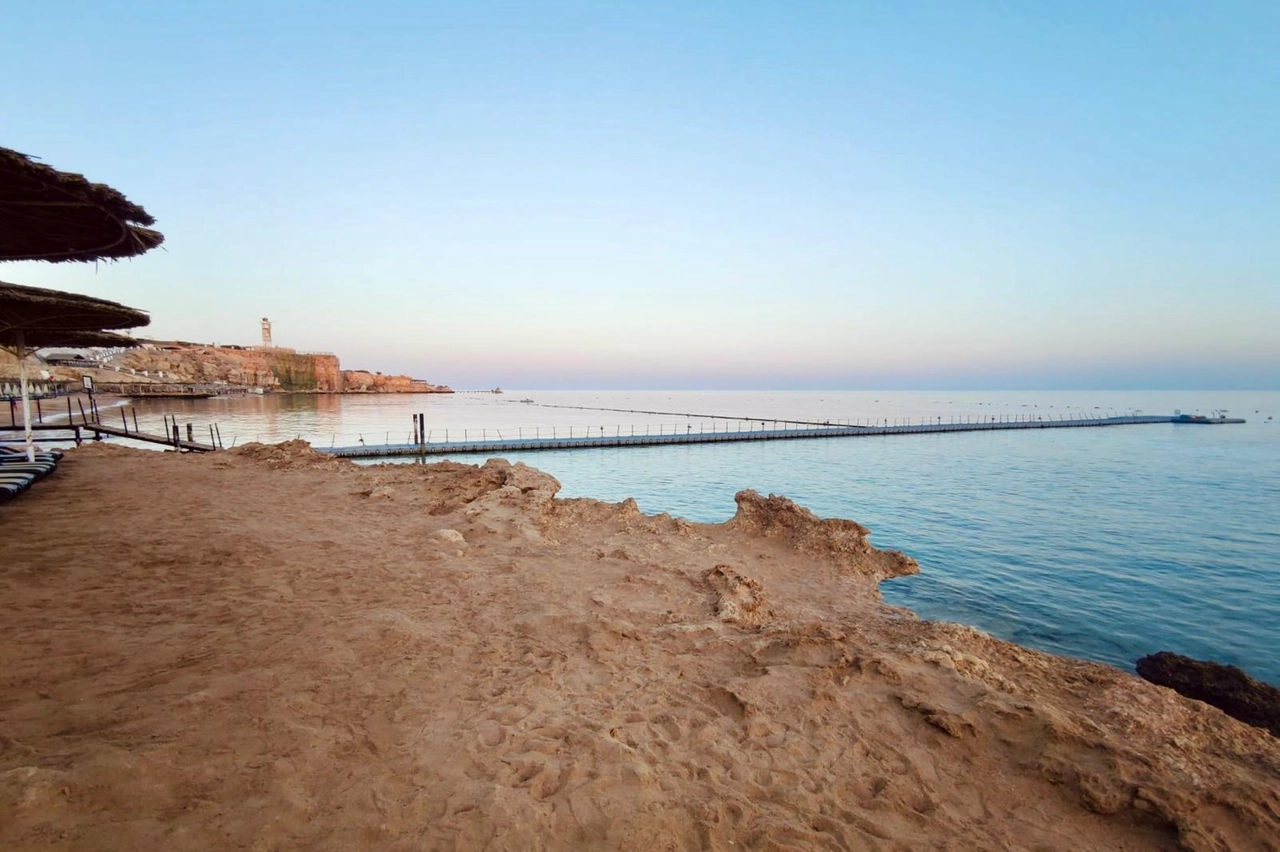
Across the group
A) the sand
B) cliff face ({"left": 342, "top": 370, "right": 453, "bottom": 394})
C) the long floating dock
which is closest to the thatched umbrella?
the sand

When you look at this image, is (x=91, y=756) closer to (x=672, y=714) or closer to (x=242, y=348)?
(x=672, y=714)

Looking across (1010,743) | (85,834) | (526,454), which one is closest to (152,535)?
(85,834)

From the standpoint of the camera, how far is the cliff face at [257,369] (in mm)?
104125

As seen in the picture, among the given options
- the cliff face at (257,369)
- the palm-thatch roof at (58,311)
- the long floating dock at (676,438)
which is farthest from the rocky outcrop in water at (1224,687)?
the cliff face at (257,369)

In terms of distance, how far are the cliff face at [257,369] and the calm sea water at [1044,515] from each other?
69.4 metres

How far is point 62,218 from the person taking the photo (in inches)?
179

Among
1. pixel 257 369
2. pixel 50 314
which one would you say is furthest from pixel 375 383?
pixel 50 314

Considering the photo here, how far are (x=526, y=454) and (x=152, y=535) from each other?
34.3 m

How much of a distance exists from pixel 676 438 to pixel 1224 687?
4425cm

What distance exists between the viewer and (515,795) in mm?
3170

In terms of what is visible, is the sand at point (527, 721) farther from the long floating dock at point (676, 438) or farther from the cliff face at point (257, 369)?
the cliff face at point (257, 369)

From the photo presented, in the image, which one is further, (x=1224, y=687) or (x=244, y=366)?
(x=244, y=366)

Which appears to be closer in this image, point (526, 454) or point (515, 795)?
point (515, 795)

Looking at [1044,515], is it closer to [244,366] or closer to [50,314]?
[50,314]
